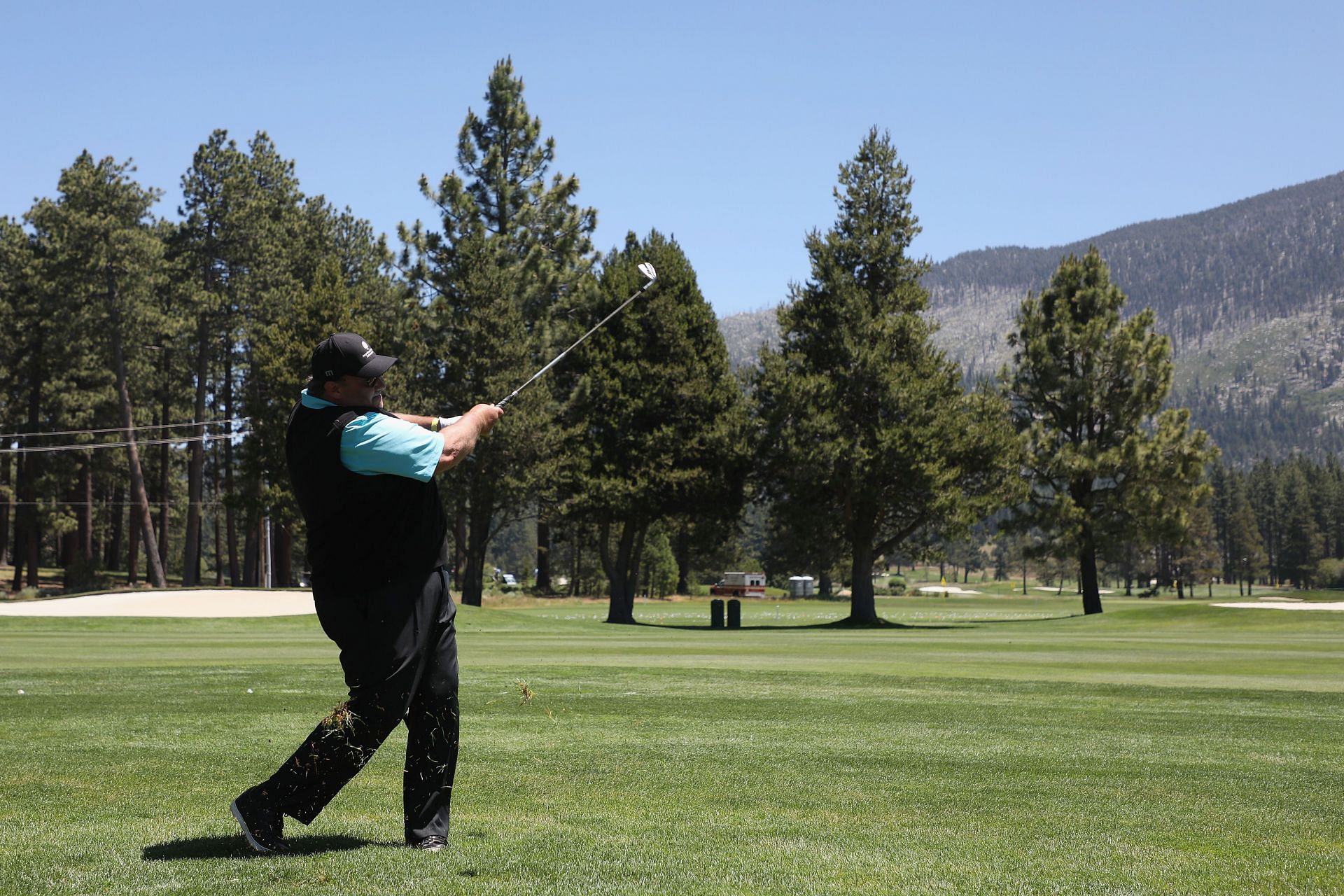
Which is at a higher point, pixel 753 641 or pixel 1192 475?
pixel 1192 475

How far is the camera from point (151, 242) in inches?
2411

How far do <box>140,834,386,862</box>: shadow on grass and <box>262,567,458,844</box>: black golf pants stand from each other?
19cm

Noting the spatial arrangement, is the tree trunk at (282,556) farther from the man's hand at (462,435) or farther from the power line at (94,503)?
the man's hand at (462,435)

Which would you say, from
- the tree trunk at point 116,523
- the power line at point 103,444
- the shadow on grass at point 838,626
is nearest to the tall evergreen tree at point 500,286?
the shadow on grass at point 838,626

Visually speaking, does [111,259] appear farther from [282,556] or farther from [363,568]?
[363,568]

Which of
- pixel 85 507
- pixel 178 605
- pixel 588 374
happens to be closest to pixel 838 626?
pixel 588 374

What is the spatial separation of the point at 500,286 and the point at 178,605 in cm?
1722

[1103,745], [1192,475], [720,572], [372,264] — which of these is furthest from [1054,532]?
[720,572]

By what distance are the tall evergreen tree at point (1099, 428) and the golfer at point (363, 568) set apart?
50.6m

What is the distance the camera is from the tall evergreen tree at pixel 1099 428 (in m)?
54.6

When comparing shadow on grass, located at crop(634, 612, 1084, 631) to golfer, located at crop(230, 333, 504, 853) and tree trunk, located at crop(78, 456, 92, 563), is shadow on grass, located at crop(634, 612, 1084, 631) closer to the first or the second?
golfer, located at crop(230, 333, 504, 853)

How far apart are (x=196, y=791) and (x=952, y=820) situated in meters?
4.54

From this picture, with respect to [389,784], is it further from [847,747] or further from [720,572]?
[720,572]

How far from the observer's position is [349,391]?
6164 mm
